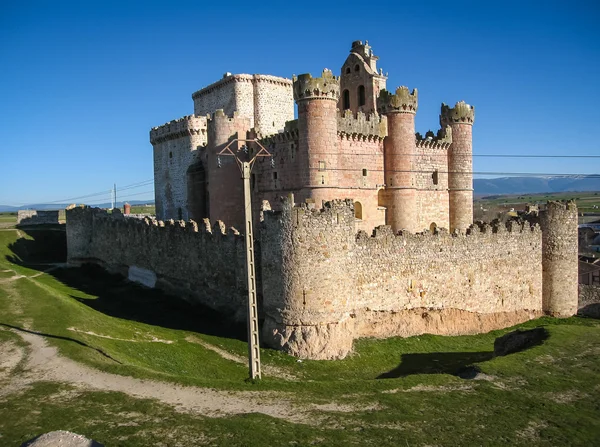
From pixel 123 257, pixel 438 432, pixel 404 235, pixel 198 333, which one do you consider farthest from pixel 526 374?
pixel 123 257

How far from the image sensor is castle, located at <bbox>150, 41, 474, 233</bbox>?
30.2 m

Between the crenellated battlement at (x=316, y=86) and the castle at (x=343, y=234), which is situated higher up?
the crenellated battlement at (x=316, y=86)

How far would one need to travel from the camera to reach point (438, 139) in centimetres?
3816

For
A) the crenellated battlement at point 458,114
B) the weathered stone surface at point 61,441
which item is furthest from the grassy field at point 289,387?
the crenellated battlement at point 458,114

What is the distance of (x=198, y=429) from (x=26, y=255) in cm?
3994

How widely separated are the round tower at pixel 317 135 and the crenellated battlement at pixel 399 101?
4.78 meters

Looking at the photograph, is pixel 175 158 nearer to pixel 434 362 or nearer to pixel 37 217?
pixel 37 217

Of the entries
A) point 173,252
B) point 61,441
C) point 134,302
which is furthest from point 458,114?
point 61,441

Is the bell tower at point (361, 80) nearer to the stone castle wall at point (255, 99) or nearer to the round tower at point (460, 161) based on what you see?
the round tower at point (460, 161)

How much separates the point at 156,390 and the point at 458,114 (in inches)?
1161

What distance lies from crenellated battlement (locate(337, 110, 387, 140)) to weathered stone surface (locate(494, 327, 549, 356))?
560 inches

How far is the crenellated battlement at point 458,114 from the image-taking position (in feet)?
125

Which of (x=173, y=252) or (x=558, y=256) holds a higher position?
(x=173, y=252)

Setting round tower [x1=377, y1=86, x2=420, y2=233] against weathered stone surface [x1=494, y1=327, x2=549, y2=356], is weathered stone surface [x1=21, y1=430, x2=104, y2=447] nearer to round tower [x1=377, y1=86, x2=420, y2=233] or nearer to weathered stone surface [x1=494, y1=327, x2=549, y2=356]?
weathered stone surface [x1=494, y1=327, x2=549, y2=356]
